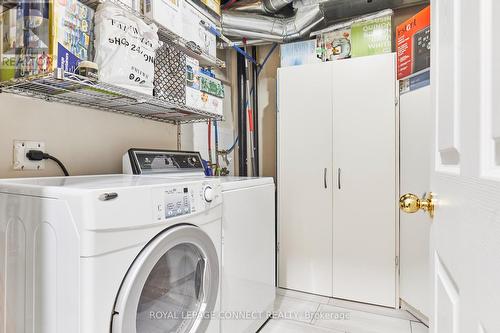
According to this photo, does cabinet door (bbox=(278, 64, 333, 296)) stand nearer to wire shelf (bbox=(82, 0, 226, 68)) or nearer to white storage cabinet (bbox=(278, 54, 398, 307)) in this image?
white storage cabinet (bbox=(278, 54, 398, 307))

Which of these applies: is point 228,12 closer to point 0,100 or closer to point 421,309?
point 0,100

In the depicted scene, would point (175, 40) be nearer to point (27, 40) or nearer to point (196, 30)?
point (196, 30)

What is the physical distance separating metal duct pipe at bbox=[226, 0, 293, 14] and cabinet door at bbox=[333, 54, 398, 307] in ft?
2.30

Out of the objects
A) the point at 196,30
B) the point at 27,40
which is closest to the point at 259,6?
the point at 196,30

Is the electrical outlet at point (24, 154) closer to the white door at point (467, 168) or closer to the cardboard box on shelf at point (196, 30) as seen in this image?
the cardboard box on shelf at point (196, 30)

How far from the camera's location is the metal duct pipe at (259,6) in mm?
2340

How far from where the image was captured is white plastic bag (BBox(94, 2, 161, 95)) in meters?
1.12

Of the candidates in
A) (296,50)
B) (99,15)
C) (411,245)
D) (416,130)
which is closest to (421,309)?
(411,245)

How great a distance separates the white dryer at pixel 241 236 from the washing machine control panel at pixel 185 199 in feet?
0.56

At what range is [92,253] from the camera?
78cm

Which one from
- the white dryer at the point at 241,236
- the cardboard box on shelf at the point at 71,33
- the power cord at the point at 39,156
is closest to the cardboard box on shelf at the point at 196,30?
the cardboard box on shelf at the point at 71,33

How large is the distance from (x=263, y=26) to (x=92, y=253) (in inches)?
91.0

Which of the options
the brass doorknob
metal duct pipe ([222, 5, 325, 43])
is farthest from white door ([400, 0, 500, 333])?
metal duct pipe ([222, 5, 325, 43])

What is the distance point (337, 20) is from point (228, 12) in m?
0.99
